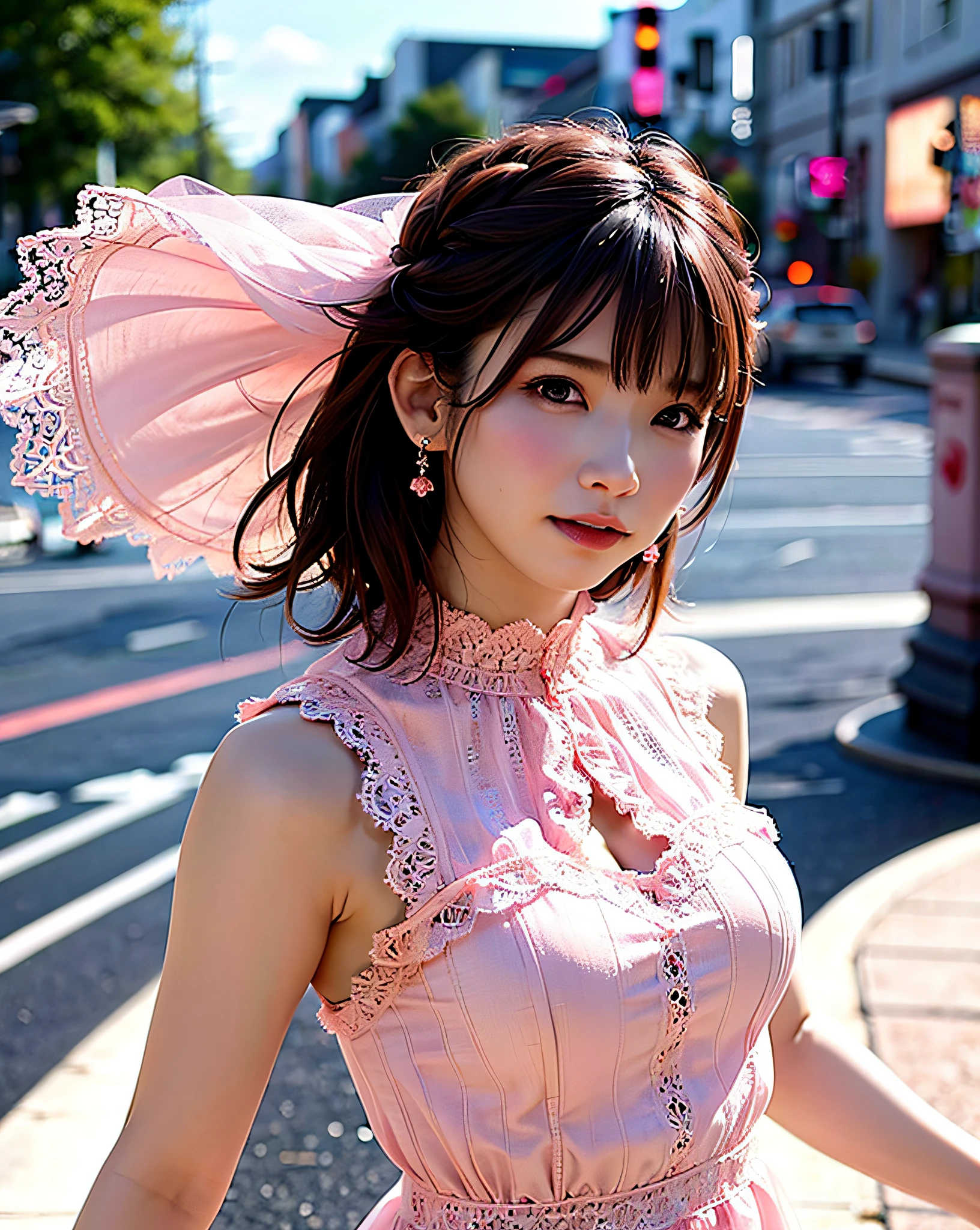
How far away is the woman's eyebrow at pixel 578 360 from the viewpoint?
59.5 inches

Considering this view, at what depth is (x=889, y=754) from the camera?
6438mm

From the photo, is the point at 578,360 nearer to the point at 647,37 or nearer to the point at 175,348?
the point at 175,348

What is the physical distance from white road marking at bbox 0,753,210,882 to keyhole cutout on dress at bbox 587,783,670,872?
410cm

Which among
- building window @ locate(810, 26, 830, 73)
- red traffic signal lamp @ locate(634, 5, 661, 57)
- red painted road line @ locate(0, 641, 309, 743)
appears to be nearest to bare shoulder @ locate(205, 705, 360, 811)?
red painted road line @ locate(0, 641, 309, 743)

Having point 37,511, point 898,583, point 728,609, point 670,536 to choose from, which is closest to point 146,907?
point 670,536

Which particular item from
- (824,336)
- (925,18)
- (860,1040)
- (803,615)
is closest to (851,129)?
(925,18)

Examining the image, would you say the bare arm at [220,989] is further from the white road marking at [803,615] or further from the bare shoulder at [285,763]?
the white road marking at [803,615]

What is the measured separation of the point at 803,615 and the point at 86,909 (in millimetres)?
5913

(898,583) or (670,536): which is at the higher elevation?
(670,536)

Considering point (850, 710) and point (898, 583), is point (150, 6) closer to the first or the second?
point (898, 583)

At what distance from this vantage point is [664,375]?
5.08 feet

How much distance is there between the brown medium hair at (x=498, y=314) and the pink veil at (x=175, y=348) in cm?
6

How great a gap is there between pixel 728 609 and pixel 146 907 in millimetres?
5648

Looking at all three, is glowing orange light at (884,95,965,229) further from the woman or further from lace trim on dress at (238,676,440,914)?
lace trim on dress at (238,676,440,914)
